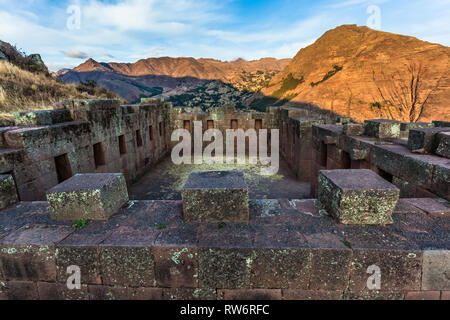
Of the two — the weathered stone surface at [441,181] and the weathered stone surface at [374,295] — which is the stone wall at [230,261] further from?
the weathered stone surface at [441,181]

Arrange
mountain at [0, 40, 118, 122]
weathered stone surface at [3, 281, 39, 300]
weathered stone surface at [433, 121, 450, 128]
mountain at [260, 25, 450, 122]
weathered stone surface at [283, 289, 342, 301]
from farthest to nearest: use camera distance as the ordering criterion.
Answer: mountain at [260, 25, 450, 122]
mountain at [0, 40, 118, 122]
weathered stone surface at [433, 121, 450, 128]
weathered stone surface at [3, 281, 39, 300]
weathered stone surface at [283, 289, 342, 301]

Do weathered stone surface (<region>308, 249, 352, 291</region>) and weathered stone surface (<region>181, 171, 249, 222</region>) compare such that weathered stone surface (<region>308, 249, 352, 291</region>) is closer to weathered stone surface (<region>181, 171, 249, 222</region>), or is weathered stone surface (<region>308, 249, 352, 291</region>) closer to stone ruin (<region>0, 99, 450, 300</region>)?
stone ruin (<region>0, 99, 450, 300</region>)

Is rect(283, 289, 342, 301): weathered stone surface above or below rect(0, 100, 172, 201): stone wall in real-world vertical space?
below

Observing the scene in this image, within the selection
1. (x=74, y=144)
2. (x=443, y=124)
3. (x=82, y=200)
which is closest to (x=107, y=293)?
(x=82, y=200)

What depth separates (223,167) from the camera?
43.3 feet

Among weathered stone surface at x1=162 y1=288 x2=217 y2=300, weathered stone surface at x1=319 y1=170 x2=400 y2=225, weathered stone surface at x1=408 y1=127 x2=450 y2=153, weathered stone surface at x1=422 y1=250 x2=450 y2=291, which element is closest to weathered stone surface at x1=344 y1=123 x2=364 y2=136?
weathered stone surface at x1=408 y1=127 x2=450 y2=153

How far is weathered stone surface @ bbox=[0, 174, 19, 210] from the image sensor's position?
3.39m

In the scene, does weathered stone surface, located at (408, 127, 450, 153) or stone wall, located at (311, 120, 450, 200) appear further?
weathered stone surface, located at (408, 127, 450, 153)

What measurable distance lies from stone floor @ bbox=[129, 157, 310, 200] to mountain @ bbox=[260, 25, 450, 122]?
19139 mm

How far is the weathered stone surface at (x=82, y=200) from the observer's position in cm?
284

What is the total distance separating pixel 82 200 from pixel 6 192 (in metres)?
1.65
